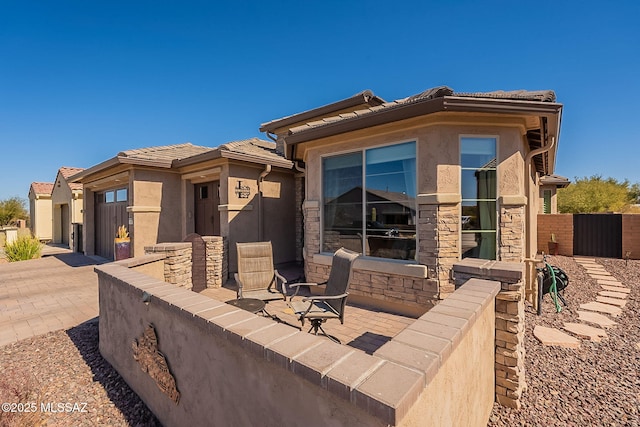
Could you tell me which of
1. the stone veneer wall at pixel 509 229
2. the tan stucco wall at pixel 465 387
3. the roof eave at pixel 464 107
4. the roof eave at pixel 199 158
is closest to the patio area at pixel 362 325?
the tan stucco wall at pixel 465 387

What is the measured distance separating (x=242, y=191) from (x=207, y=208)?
2.01m

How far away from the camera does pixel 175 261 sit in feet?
20.4

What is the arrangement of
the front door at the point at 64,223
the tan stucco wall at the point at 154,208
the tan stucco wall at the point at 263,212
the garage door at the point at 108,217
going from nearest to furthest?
the tan stucco wall at the point at 263,212 → the tan stucco wall at the point at 154,208 → the garage door at the point at 108,217 → the front door at the point at 64,223

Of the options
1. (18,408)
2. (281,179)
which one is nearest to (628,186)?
(281,179)

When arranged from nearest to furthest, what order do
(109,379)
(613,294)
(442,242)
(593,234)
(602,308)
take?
(109,379) < (442,242) < (602,308) < (613,294) < (593,234)

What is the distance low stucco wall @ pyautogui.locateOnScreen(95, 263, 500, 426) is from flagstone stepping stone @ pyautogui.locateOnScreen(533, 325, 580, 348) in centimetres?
229

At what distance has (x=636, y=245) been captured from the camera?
36.1 ft

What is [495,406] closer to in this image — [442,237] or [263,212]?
[442,237]

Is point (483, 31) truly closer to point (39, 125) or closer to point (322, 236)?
point (322, 236)

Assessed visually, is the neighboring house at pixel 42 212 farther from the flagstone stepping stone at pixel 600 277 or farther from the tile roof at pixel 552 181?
the tile roof at pixel 552 181

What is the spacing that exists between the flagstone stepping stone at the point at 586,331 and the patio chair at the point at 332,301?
13.1ft

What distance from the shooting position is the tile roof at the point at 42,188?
20.2 metres

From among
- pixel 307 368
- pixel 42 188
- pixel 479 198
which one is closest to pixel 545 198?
pixel 479 198

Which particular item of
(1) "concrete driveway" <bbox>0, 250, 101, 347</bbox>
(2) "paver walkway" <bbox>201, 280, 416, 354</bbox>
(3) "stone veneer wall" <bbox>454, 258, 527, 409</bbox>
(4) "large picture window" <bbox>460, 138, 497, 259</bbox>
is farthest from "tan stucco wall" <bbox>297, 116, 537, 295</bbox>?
(1) "concrete driveway" <bbox>0, 250, 101, 347</bbox>
